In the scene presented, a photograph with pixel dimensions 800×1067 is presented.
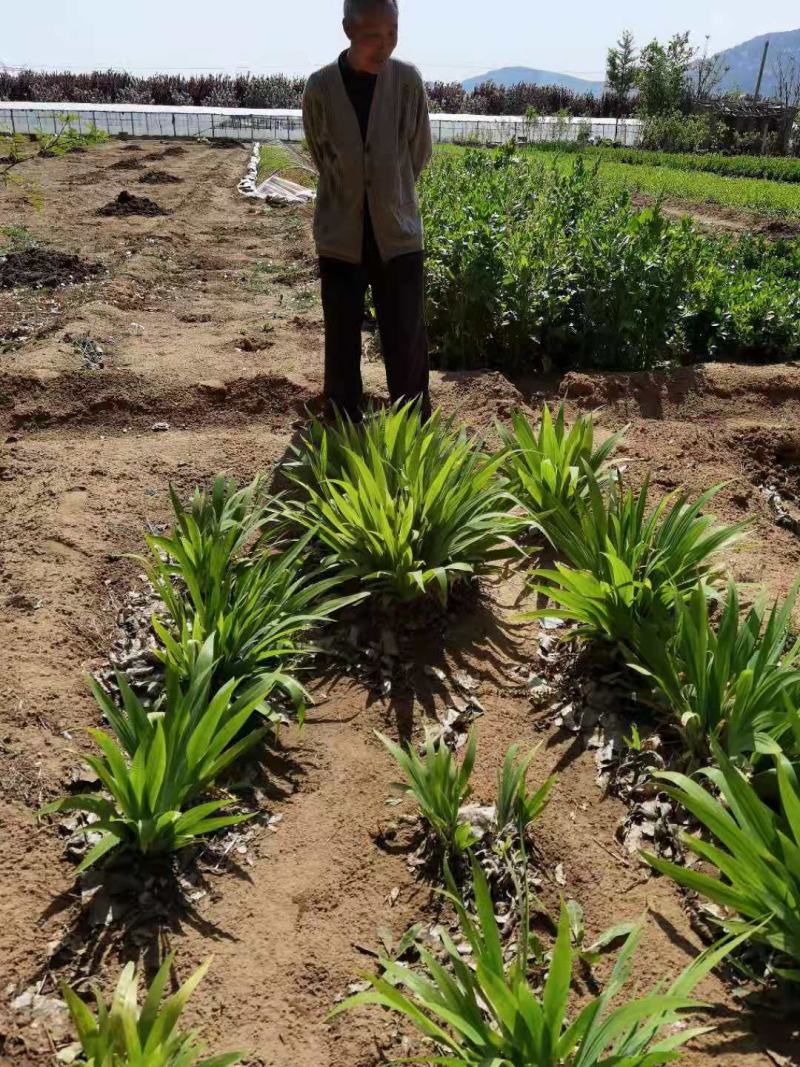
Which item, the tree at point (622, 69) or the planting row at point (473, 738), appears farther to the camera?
the tree at point (622, 69)

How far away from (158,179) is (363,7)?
9.88m

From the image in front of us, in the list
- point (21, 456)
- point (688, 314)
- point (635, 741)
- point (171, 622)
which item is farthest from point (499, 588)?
point (688, 314)

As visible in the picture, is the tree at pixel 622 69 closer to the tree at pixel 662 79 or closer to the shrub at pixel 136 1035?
the tree at pixel 662 79

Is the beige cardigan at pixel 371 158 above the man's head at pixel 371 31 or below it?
below

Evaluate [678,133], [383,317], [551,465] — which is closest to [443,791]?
[551,465]

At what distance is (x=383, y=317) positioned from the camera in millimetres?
3613

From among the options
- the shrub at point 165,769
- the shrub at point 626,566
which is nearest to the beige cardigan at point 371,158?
the shrub at point 626,566

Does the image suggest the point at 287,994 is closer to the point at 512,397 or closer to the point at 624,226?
the point at 512,397

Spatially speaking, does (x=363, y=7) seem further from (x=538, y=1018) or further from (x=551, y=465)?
(x=538, y=1018)

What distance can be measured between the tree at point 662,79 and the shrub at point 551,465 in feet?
80.8

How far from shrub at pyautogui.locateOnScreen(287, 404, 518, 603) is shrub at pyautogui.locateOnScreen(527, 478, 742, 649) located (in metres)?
0.25

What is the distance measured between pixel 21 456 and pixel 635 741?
2825mm

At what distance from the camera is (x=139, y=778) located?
185 centimetres

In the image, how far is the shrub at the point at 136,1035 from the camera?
4.49 feet
